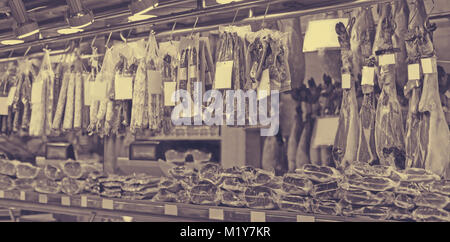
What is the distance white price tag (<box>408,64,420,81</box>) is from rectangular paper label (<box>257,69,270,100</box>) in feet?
2.80

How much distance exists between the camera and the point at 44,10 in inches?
167

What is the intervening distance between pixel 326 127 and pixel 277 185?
503mm

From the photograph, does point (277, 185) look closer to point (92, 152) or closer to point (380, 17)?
point (380, 17)

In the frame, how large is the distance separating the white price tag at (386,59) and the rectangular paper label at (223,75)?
92cm

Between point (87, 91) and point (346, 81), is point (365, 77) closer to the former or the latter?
point (346, 81)

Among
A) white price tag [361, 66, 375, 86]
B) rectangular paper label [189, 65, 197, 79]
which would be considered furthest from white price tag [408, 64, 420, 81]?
rectangular paper label [189, 65, 197, 79]

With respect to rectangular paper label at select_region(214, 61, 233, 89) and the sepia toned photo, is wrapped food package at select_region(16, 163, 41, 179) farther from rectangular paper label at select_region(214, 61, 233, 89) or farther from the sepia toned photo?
rectangular paper label at select_region(214, 61, 233, 89)

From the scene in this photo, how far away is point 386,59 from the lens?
279cm

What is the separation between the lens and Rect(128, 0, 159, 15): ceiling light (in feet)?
10.2

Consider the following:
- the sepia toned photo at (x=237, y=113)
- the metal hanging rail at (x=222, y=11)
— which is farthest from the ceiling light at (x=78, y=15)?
the metal hanging rail at (x=222, y=11)

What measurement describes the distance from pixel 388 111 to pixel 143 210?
1.88 meters

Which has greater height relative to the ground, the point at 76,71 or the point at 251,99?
the point at 76,71
